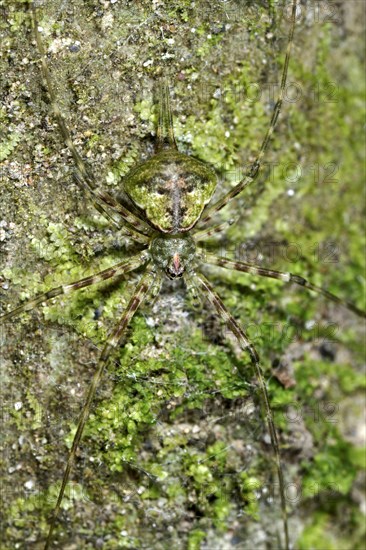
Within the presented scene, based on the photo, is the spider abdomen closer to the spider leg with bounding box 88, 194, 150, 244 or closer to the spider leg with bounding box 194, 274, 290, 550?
the spider leg with bounding box 88, 194, 150, 244

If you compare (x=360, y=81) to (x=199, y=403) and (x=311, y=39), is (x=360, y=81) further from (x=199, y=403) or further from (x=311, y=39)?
(x=199, y=403)

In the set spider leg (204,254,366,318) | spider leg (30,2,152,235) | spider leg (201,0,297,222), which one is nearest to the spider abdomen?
spider leg (30,2,152,235)

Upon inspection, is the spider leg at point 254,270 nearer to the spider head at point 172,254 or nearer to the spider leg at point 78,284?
the spider head at point 172,254

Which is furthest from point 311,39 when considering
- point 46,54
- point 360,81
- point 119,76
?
point 46,54

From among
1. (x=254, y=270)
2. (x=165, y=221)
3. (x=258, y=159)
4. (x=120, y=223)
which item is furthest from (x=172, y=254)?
(x=258, y=159)

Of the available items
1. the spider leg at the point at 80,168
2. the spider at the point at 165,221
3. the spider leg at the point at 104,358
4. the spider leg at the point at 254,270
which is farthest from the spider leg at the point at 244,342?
the spider leg at the point at 80,168
